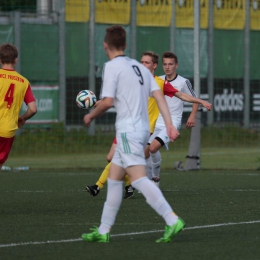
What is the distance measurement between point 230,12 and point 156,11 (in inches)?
78.9

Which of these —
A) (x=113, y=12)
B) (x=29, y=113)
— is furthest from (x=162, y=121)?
(x=113, y=12)

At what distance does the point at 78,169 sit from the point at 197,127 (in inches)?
97.3

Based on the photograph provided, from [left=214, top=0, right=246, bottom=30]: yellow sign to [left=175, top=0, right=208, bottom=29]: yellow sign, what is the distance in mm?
453

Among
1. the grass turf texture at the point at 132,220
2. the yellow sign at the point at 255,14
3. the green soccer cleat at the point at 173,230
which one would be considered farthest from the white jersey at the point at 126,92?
the yellow sign at the point at 255,14

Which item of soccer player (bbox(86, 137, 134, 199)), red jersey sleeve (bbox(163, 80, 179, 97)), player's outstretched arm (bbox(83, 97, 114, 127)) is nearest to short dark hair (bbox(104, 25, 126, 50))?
player's outstretched arm (bbox(83, 97, 114, 127))

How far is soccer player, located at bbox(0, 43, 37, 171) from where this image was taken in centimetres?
978

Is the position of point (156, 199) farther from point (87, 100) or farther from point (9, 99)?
point (87, 100)

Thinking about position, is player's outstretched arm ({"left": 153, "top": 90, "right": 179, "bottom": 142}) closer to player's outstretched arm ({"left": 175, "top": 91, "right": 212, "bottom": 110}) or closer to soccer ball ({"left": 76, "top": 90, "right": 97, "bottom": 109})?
player's outstretched arm ({"left": 175, "top": 91, "right": 212, "bottom": 110})

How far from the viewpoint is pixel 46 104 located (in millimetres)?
22578

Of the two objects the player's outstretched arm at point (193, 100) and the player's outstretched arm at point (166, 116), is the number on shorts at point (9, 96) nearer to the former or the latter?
the player's outstretched arm at point (193, 100)

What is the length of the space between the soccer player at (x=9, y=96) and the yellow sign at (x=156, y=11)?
597 inches

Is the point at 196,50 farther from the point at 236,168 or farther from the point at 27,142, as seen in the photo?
the point at 27,142

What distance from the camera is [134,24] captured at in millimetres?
25094

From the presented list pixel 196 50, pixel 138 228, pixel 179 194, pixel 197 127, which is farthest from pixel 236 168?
pixel 138 228
